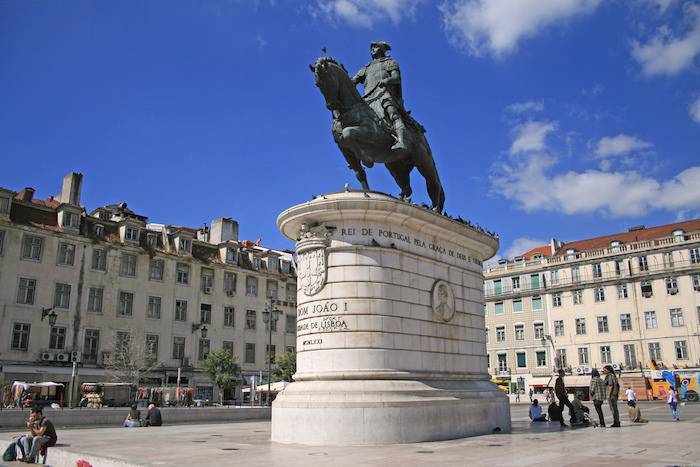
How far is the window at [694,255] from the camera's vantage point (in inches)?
2352

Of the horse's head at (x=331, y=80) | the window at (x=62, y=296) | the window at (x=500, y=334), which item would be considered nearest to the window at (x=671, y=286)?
the window at (x=500, y=334)

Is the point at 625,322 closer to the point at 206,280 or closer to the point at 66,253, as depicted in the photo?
the point at 206,280

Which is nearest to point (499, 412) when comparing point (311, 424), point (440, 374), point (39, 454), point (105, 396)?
point (440, 374)

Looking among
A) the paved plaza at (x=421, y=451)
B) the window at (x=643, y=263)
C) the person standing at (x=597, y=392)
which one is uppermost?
the window at (x=643, y=263)

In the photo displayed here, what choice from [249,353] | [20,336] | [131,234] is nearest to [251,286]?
[249,353]

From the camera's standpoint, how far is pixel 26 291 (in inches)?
1713

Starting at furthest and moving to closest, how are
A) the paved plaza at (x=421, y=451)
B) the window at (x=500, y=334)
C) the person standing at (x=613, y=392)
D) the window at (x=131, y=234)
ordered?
the window at (x=500, y=334) < the window at (x=131, y=234) < the person standing at (x=613, y=392) < the paved plaza at (x=421, y=451)

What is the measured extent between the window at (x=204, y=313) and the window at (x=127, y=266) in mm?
6997

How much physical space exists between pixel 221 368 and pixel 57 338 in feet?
41.6

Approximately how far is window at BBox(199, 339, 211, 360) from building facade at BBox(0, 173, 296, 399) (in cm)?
10

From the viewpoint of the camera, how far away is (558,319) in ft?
225

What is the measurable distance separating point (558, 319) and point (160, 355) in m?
43.3

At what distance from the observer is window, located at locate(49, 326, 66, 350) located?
144ft

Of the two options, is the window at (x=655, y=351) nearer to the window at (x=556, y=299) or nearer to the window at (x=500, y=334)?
the window at (x=556, y=299)
